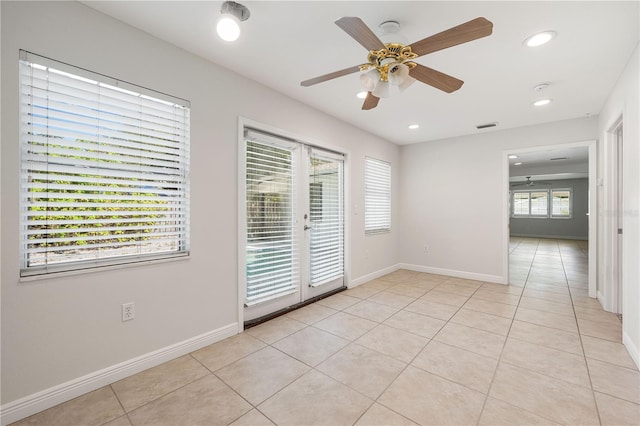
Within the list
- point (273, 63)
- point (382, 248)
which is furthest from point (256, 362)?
point (382, 248)

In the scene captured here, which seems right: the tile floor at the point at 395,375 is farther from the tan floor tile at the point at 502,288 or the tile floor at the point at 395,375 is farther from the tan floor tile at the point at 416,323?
the tan floor tile at the point at 502,288

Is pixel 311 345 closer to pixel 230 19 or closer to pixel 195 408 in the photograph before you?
pixel 195 408

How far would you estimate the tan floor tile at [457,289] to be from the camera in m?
4.07

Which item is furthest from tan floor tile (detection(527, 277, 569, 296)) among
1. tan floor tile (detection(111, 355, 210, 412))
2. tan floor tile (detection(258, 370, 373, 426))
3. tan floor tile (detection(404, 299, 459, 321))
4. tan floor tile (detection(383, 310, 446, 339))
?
tan floor tile (detection(111, 355, 210, 412))

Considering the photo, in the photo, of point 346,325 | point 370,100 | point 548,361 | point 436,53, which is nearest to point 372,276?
point 346,325

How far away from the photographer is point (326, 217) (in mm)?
3947

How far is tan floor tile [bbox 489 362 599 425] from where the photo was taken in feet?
5.46

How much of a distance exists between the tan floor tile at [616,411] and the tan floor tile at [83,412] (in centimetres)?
292

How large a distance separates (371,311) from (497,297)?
6.35ft

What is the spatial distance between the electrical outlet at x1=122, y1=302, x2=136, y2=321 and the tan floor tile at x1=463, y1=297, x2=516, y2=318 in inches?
141

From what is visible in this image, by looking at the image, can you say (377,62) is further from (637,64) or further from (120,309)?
(120,309)

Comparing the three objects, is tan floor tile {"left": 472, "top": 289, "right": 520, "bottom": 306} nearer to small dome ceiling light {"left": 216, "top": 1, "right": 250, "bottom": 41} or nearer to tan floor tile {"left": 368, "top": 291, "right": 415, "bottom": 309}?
tan floor tile {"left": 368, "top": 291, "right": 415, "bottom": 309}

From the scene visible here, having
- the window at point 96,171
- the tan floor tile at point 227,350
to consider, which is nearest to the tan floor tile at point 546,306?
the tan floor tile at point 227,350

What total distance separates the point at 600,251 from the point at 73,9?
5996 mm
